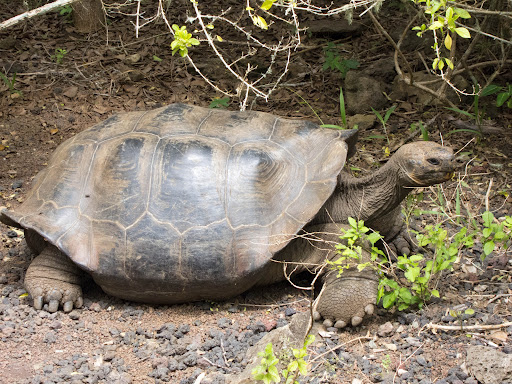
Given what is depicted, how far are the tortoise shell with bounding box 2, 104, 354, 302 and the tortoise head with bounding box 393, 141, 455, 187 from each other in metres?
0.44

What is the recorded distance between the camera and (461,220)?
4785 mm

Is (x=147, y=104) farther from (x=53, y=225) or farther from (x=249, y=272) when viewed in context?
(x=249, y=272)

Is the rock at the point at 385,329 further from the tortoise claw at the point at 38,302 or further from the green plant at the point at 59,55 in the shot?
the green plant at the point at 59,55

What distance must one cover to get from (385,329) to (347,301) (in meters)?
0.29

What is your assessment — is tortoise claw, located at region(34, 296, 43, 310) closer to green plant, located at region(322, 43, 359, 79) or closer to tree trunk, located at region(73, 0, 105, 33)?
green plant, located at region(322, 43, 359, 79)

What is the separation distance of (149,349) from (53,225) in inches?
42.8

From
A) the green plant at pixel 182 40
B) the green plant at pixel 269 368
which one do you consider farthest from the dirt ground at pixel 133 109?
the green plant at pixel 182 40

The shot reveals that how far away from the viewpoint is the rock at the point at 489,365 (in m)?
3.08

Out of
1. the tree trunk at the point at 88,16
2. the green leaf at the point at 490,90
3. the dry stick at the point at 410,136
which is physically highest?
the tree trunk at the point at 88,16

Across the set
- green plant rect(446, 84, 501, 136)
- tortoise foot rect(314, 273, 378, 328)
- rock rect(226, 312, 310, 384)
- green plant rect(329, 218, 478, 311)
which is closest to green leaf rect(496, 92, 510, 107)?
green plant rect(446, 84, 501, 136)

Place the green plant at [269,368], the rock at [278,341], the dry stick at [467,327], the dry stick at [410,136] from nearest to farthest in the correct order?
the green plant at [269,368], the rock at [278,341], the dry stick at [467,327], the dry stick at [410,136]

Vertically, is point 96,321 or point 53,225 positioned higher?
point 53,225

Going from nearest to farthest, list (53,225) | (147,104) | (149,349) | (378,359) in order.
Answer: (378,359) → (149,349) → (53,225) → (147,104)

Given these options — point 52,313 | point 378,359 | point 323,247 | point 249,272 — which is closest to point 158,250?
point 249,272
